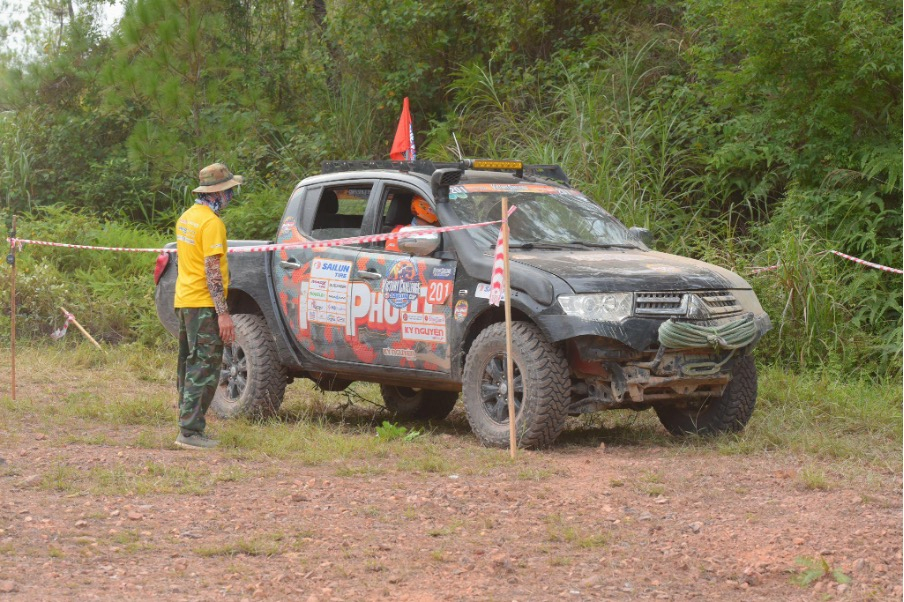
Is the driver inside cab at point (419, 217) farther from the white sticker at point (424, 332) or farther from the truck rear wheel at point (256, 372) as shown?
the truck rear wheel at point (256, 372)

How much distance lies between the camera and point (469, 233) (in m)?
8.15

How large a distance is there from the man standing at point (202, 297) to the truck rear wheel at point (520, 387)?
5.17 feet

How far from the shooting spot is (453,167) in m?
8.58

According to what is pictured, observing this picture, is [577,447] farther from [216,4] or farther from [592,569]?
[216,4]

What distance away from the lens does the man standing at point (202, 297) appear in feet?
25.7

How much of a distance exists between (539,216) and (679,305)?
138 cm

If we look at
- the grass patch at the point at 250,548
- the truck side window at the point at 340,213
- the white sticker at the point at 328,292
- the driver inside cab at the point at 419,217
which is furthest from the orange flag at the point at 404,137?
the grass patch at the point at 250,548

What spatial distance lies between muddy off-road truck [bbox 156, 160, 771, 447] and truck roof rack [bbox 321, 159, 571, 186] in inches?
0.7

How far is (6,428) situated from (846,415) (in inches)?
229

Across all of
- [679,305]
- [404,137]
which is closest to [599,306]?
[679,305]

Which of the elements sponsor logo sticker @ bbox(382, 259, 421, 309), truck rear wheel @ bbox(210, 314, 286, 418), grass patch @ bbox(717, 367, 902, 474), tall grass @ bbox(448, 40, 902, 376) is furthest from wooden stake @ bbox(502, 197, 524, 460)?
tall grass @ bbox(448, 40, 902, 376)

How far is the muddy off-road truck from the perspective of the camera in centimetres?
752

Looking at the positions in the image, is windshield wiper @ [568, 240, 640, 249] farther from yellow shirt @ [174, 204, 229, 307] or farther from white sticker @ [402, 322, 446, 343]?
yellow shirt @ [174, 204, 229, 307]

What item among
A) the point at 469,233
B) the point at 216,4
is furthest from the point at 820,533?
the point at 216,4
